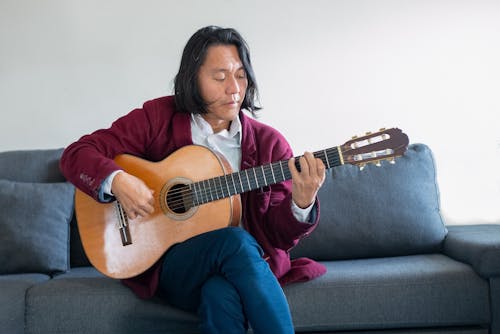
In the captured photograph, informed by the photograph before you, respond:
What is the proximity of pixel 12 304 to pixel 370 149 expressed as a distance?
1146mm

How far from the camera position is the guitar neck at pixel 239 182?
1.64m

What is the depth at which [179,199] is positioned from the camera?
173cm

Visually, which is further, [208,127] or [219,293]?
[208,127]

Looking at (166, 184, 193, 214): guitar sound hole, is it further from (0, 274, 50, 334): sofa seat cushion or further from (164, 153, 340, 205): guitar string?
(0, 274, 50, 334): sofa seat cushion

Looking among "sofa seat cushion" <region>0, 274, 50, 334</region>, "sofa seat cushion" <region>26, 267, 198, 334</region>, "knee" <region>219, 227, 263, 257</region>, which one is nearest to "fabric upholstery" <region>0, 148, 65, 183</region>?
"sofa seat cushion" <region>0, 274, 50, 334</region>

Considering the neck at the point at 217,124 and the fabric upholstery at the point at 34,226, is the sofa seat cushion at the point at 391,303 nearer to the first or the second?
the neck at the point at 217,124

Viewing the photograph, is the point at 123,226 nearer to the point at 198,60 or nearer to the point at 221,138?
the point at 221,138

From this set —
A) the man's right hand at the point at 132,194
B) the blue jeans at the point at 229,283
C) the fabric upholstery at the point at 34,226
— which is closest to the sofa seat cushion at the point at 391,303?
the blue jeans at the point at 229,283

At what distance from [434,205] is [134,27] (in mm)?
1503

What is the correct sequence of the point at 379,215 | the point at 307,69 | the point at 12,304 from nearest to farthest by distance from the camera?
the point at 12,304 < the point at 379,215 < the point at 307,69

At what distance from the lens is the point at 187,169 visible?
175cm

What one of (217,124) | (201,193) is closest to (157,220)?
(201,193)

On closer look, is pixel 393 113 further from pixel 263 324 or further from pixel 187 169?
pixel 263 324

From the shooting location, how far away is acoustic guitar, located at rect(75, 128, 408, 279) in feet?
5.54
